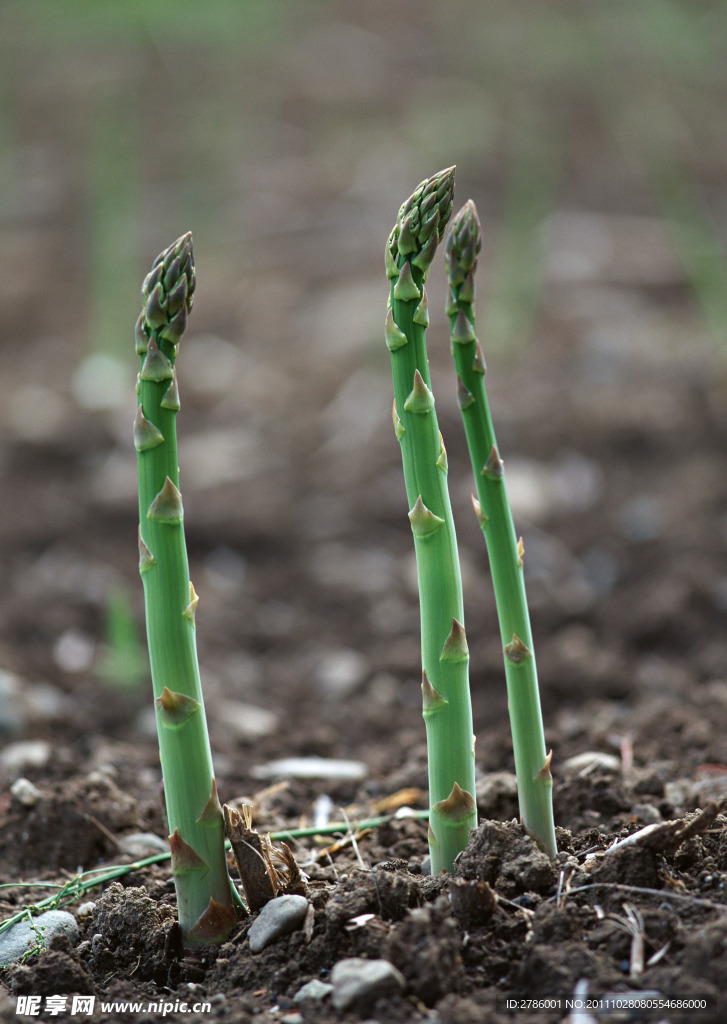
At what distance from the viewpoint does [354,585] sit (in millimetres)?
3252

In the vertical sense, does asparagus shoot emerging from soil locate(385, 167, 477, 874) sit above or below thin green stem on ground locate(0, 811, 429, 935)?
above

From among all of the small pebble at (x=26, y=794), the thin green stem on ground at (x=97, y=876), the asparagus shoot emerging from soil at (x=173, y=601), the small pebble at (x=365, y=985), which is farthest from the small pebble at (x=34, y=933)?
the small pebble at (x=365, y=985)

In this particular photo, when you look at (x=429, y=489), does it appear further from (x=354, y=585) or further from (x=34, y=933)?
(x=354, y=585)

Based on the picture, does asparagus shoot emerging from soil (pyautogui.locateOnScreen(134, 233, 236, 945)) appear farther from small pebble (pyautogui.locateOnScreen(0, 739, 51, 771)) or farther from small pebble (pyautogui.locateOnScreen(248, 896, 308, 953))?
small pebble (pyautogui.locateOnScreen(0, 739, 51, 771))

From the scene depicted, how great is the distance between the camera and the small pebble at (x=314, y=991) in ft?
4.10

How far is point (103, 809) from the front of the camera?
6.26 feet

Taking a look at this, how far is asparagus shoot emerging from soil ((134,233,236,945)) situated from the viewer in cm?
134

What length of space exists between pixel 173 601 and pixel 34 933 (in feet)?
1.97

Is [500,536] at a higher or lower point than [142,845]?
higher

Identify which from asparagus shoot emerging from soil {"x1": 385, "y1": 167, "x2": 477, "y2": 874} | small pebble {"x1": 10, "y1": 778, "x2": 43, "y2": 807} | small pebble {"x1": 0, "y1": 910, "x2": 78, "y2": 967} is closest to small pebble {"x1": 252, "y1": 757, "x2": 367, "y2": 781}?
small pebble {"x1": 10, "y1": 778, "x2": 43, "y2": 807}

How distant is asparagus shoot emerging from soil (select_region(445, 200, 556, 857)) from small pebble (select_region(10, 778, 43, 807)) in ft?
3.28

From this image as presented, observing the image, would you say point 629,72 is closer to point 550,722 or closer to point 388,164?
point 388,164

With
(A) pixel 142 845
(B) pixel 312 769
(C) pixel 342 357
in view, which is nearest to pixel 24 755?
(A) pixel 142 845

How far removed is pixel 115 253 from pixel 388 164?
2.58 meters
